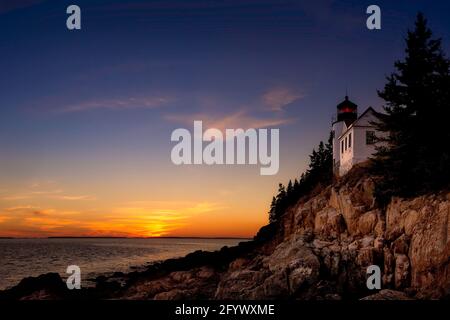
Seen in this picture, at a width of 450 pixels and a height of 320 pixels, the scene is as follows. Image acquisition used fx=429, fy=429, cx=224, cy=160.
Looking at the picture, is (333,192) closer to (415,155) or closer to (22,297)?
(415,155)

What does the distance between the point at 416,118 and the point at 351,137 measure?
1325 cm

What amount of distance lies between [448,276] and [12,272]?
6542cm

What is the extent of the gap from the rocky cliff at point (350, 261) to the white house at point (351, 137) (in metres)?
4.46

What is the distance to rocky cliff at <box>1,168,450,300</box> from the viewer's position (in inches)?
959

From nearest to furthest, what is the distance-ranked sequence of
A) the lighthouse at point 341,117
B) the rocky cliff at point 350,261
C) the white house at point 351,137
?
the rocky cliff at point 350,261
the white house at point 351,137
the lighthouse at point 341,117

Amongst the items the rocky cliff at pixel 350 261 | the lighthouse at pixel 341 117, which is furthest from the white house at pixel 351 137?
the rocky cliff at pixel 350 261

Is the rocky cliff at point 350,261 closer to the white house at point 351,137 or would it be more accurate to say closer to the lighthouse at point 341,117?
the white house at point 351,137

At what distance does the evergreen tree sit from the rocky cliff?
1.63 meters

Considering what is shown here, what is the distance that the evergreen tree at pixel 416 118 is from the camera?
28.8 metres

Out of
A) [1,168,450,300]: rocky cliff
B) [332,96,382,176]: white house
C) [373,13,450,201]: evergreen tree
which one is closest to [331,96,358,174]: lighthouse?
[332,96,382,176]: white house

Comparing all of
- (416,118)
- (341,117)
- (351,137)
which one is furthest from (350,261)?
(341,117)

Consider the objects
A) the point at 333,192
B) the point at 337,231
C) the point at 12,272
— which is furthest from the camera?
the point at 12,272
